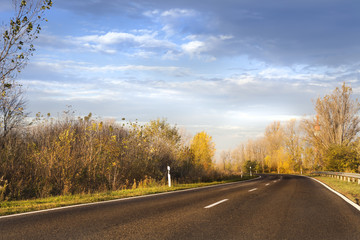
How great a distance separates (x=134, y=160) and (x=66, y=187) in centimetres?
579

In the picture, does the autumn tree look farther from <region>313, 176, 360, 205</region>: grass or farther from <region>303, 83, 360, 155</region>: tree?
<region>313, 176, 360, 205</region>: grass

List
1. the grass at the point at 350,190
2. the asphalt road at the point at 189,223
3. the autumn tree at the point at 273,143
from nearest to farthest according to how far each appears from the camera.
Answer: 1. the asphalt road at the point at 189,223
2. the grass at the point at 350,190
3. the autumn tree at the point at 273,143

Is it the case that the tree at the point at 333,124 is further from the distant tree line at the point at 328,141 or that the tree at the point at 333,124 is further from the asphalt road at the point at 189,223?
the asphalt road at the point at 189,223

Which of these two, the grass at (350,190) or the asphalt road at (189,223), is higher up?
the asphalt road at (189,223)

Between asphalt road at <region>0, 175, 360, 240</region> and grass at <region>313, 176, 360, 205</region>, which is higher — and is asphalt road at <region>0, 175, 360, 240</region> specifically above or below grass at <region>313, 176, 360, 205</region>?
above

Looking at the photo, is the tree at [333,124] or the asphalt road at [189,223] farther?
the tree at [333,124]

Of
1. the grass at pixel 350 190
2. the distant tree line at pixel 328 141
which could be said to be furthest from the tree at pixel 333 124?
the grass at pixel 350 190

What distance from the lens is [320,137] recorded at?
47.5 m

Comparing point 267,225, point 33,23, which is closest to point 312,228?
point 267,225

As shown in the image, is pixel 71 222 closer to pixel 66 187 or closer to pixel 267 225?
pixel 267 225

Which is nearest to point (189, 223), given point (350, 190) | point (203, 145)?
point (350, 190)

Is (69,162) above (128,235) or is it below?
above

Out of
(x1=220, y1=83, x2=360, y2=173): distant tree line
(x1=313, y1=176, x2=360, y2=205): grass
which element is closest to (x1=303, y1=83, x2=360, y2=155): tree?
(x1=220, y1=83, x2=360, y2=173): distant tree line

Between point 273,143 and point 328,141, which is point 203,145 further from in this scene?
point 273,143
